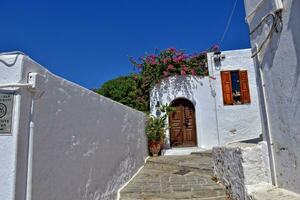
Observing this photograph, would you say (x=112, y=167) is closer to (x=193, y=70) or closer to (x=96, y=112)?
(x=96, y=112)

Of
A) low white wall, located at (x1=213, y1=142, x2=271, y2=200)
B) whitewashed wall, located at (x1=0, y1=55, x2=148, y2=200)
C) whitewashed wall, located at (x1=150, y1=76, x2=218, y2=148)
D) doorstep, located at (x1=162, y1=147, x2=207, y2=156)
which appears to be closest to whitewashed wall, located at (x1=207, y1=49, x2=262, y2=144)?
whitewashed wall, located at (x1=150, y1=76, x2=218, y2=148)

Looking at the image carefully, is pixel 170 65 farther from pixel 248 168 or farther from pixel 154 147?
pixel 248 168

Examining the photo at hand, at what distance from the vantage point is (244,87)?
396 inches

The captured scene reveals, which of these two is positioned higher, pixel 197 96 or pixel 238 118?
pixel 197 96

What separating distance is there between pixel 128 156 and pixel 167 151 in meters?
3.92

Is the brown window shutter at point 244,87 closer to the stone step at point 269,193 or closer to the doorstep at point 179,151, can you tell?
the doorstep at point 179,151

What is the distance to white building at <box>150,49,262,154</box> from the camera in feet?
32.6

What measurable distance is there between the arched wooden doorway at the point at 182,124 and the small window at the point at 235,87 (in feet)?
5.03

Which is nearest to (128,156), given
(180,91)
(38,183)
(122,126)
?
(122,126)

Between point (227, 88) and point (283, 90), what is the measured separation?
6.88 meters

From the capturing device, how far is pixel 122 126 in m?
5.34

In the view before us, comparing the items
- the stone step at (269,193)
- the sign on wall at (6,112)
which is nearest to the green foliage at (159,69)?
the stone step at (269,193)

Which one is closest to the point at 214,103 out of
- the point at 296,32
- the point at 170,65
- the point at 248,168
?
the point at 170,65

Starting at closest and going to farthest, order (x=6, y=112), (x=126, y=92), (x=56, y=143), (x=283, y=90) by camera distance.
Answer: (x=6, y=112), (x=56, y=143), (x=283, y=90), (x=126, y=92)
